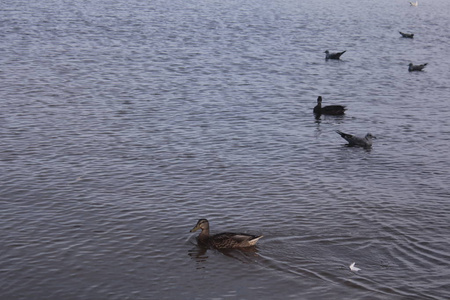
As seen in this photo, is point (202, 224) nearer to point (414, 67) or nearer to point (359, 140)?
point (359, 140)

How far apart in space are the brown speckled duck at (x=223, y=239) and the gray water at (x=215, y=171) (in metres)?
0.27

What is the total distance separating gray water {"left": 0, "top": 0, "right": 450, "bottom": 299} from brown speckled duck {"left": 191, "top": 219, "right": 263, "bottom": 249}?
0.27 meters

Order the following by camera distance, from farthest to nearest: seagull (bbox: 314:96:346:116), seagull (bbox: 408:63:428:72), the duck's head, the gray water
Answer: seagull (bbox: 408:63:428:72) < seagull (bbox: 314:96:346:116) < the duck's head < the gray water

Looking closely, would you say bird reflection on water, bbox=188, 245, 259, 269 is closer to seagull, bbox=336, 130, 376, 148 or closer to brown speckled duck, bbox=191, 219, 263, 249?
brown speckled duck, bbox=191, 219, 263, 249

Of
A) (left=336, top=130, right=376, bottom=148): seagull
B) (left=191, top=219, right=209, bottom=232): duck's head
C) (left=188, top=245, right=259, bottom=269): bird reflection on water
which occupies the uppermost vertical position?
(left=191, top=219, right=209, bottom=232): duck's head

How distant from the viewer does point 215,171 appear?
22234mm

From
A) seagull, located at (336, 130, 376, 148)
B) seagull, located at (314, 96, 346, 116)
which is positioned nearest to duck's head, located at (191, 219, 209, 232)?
seagull, located at (336, 130, 376, 148)

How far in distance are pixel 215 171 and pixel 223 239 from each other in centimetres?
598

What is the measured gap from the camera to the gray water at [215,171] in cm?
1527

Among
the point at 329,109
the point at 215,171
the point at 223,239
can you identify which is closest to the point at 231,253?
the point at 223,239

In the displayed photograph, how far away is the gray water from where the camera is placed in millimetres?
15266

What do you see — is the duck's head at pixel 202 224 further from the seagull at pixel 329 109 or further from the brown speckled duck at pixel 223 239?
the seagull at pixel 329 109

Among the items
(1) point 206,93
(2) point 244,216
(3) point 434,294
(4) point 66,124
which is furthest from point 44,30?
(3) point 434,294

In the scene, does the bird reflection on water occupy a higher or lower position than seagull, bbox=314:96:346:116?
lower
